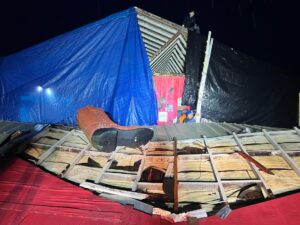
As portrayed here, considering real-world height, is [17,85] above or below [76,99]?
above

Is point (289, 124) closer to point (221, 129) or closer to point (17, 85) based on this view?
point (221, 129)

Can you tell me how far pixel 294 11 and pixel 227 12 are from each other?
3.71 meters

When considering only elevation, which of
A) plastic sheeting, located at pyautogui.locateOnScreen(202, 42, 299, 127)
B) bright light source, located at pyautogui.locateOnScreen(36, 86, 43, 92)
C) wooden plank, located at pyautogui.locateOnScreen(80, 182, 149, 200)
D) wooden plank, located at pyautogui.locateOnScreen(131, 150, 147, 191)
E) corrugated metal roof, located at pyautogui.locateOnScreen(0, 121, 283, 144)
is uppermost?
plastic sheeting, located at pyautogui.locateOnScreen(202, 42, 299, 127)

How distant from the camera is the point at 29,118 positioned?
7.12m

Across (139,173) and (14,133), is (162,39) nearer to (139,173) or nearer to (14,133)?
(139,173)

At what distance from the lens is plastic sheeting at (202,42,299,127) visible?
6879 millimetres

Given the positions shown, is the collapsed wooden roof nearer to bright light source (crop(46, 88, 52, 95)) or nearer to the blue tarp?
the blue tarp

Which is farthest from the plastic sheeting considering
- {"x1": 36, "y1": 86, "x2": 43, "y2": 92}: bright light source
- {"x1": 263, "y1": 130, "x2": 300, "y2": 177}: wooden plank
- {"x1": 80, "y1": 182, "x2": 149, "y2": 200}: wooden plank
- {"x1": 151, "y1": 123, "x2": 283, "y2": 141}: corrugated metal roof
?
{"x1": 36, "y1": 86, "x2": 43, "y2": 92}: bright light source

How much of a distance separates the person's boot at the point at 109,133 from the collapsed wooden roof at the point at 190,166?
20 cm

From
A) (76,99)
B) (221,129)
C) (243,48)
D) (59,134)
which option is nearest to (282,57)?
(243,48)

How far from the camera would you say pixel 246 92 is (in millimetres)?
6969

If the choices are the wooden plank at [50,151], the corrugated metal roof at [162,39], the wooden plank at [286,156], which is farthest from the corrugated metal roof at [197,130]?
the corrugated metal roof at [162,39]

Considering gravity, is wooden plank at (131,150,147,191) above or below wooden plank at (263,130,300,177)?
below

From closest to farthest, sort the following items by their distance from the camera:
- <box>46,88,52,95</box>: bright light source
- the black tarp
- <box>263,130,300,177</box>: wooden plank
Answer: <box>263,130,300,177</box>: wooden plank
the black tarp
<box>46,88,52,95</box>: bright light source
